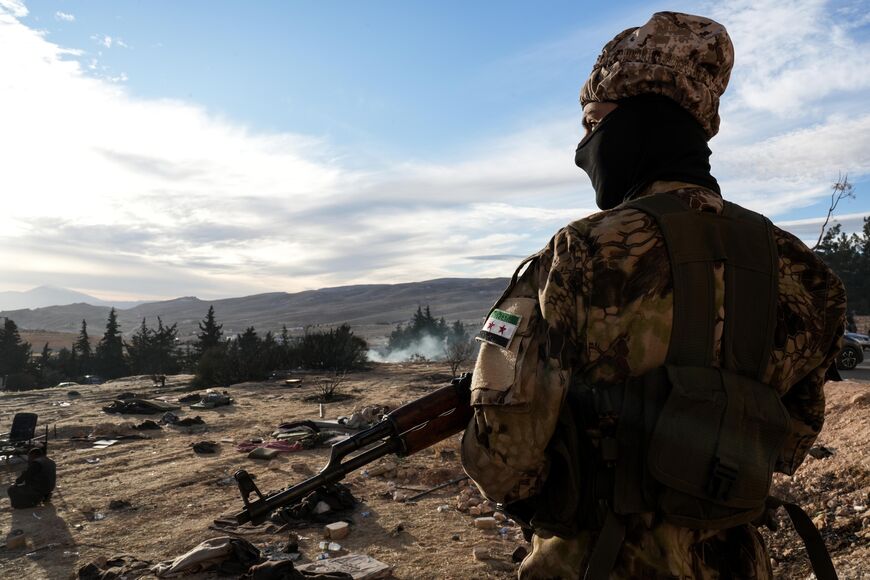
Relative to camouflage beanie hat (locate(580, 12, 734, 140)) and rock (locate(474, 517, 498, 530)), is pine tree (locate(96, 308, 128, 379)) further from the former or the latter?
camouflage beanie hat (locate(580, 12, 734, 140))

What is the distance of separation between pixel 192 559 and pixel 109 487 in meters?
3.37

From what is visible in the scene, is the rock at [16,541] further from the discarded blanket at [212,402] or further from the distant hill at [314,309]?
the distant hill at [314,309]

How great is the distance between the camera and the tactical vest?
1385 millimetres

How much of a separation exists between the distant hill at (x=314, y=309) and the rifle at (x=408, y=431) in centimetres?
8802

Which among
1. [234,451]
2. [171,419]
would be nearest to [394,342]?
[171,419]

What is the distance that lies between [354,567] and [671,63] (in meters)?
4.13

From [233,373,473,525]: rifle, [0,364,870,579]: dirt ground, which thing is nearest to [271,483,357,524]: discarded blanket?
[0,364,870,579]: dirt ground

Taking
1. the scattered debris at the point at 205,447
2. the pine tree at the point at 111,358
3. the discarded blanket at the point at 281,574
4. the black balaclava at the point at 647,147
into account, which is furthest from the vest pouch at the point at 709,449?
the pine tree at the point at 111,358

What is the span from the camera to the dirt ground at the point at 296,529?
4461 millimetres

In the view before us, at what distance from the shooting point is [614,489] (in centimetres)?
145

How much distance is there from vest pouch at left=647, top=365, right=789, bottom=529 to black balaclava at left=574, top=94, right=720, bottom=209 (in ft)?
1.97

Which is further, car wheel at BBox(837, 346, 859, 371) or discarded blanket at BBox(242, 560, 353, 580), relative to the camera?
car wheel at BBox(837, 346, 859, 371)

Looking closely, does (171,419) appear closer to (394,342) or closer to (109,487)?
(109,487)

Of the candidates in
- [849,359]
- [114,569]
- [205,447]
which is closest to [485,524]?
[114,569]
